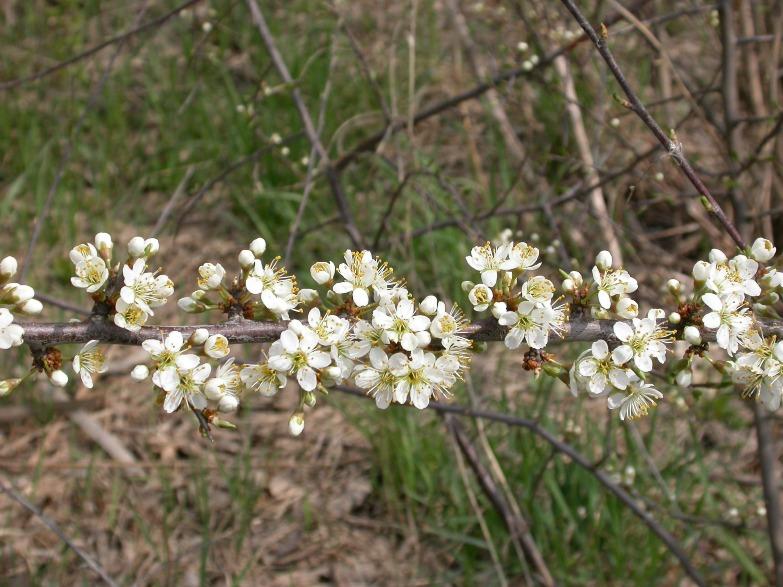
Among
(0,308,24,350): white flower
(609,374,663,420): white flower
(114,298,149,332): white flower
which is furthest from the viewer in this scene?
(609,374,663,420): white flower

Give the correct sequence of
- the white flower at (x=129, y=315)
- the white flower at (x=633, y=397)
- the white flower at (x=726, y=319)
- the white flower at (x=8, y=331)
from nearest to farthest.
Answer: the white flower at (x=8, y=331)
the white flower at (x=129, y=315)
the white flower at (x=726, y=319)
the white flower at (x=633, y=397)

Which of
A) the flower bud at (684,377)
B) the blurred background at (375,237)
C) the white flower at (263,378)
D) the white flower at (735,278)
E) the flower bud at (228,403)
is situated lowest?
the blurred background at (375,237)

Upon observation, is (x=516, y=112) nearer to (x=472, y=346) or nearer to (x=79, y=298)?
(x=79, y=298)

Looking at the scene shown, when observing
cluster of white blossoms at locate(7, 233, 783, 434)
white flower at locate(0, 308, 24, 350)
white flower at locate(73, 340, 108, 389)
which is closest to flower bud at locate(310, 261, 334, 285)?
cluster of white blossoms at locate(7, 233, 783, 434)

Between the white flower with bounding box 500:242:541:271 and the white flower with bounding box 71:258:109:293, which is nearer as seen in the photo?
the white flower with bounding box 71:258:109:293

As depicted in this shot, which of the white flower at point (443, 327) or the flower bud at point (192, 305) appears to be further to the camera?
the flower bud at point (192, 305)

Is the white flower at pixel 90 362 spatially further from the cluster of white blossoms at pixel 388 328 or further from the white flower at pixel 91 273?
the white flower at pixel 91 273

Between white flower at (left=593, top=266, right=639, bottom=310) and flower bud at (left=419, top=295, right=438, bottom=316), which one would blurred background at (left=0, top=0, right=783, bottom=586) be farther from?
flower bud at (left=419, top=295, right=438, bottom=316)

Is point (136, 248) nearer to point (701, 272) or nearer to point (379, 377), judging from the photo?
point (379, 377)

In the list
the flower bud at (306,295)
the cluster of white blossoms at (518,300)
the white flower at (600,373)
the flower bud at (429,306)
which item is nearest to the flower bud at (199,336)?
the flower bud at (306,295)
